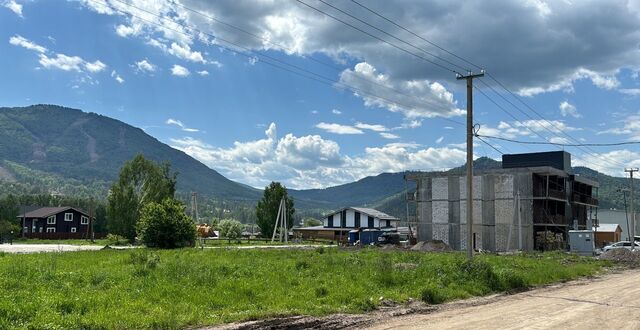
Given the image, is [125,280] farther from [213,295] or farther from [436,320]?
[436,320]

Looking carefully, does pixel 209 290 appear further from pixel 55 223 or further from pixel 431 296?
pixel 55 223

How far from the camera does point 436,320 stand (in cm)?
1389

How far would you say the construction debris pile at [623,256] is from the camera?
147ft

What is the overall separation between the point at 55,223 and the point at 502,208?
8364 centimetres

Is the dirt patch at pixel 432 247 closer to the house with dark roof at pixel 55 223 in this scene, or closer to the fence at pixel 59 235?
the house with dark roof at pixel 55 223

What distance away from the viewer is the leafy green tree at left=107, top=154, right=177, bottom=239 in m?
73.6

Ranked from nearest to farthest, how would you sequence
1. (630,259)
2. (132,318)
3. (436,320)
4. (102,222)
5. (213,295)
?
(132,318) → (436,320) → (213,295) → (630,259) → (102,222)

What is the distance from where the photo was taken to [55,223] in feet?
335

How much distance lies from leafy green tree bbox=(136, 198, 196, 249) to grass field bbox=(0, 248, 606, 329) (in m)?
20.1

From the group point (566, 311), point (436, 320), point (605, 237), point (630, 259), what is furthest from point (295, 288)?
point (605, 237)

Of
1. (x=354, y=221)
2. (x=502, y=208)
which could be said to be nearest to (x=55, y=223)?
(x=354, y=221)

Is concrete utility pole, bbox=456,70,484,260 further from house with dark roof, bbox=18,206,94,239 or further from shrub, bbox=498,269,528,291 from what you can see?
house with dark roof, bbox=18,206,94,239

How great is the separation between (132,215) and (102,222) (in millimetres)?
44195

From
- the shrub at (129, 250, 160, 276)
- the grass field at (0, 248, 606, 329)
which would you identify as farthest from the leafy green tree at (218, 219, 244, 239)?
the grass field at (0, 248, 606, 329)
